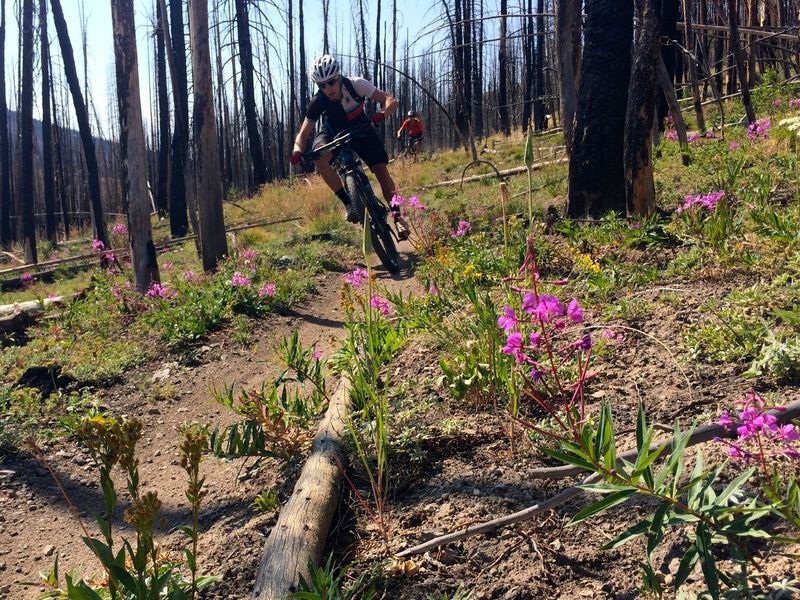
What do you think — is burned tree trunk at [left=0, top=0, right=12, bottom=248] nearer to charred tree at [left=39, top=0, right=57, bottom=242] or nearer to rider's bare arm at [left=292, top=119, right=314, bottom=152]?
charred tree at [left=39, top=0, right=57, bottom=242]

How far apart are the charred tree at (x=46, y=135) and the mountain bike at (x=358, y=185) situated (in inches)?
587

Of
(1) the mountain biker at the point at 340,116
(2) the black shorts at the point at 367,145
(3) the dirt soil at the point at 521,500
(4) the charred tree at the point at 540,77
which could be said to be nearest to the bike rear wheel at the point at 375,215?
(1) the mountain biker at the point at 340,116

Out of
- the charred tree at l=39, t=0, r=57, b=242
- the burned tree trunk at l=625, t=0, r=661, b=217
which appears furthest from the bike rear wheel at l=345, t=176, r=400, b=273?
the charred tree at l=39, t=0, r=57, b=242

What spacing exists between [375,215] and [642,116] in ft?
8.14

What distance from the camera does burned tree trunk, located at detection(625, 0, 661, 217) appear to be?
4.57 metres

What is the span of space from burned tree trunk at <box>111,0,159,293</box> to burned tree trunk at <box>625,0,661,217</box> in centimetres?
499

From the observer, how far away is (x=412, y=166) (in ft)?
55.6

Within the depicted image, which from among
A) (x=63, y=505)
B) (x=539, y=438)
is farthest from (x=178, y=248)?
(x=539, y=438)

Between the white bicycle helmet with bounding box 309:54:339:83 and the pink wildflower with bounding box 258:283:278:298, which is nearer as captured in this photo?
the pink wildflower with bounding box 258:283:278:298

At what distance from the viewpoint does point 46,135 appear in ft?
62.6

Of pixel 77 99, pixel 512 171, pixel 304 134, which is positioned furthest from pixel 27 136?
pixel 304 134

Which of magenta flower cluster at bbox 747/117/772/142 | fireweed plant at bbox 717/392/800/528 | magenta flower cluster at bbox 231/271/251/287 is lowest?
fireweed plant at bbox 717/392/800/528

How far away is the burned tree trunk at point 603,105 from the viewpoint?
4898 mm

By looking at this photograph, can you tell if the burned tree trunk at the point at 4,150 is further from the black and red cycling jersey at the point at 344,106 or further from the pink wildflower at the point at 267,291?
the pink wildflower at the point at 267,291
